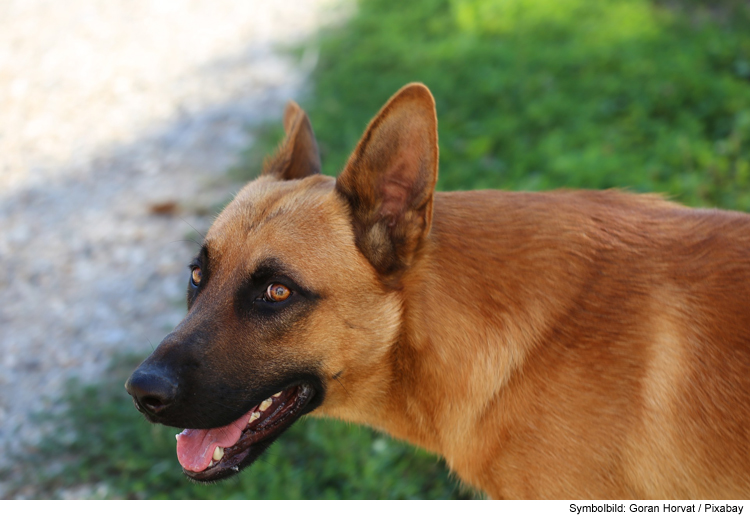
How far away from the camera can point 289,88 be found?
7426mm

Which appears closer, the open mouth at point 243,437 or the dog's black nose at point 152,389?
the dog's black nose at point 152,389

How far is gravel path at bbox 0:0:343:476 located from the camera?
459 centimetres

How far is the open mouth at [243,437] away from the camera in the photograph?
8.19 feet

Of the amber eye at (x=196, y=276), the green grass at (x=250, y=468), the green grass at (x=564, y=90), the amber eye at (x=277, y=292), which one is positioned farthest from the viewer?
the green grass at (x=564, y=90)

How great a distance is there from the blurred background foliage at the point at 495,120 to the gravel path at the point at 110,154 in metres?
0.47

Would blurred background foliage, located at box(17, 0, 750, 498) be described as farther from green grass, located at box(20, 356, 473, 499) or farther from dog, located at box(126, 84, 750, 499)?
dog, located at box(126, 84, 750, 499)

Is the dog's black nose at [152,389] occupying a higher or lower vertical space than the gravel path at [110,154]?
higher

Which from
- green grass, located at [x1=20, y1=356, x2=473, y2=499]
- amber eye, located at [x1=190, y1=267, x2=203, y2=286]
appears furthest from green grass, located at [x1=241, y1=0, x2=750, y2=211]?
amber eye, located at [x1=190, y1=267, x2=203, y2=286]

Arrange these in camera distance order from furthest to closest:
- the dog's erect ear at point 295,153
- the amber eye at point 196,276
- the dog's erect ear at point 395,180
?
the dog's erect ear at point 295,153 < the amber eye at point 196,276 < the dog's erect ear at point 395,180

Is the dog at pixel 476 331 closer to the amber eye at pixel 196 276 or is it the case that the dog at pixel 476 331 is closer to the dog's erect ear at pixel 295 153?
the amber eye at pixel 196 276

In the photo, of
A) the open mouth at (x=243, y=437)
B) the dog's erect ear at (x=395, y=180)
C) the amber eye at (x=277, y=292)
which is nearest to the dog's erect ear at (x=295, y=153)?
the dog's erect ear at (x=395, y=180)

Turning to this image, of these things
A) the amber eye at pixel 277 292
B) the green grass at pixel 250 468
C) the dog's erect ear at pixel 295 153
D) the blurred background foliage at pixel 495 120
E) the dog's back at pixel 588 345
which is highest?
the dog's erect ear at pixel 295 153

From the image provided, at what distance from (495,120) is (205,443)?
4.28m
